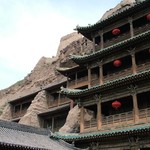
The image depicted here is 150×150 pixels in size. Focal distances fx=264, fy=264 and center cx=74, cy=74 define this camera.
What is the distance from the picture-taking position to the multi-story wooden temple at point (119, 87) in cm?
1725

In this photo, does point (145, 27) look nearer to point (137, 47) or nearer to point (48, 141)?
point (137, 47)

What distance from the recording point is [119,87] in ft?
62.4

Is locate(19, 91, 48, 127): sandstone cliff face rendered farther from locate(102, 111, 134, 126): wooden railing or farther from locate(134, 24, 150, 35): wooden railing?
locate(134, 24, 150, 35): wooden railing

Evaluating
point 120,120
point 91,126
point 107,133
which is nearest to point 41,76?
point 91,126

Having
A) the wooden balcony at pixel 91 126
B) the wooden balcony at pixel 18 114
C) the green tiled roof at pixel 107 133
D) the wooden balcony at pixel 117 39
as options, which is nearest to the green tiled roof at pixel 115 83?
the wooden balcony at pixel 91 126

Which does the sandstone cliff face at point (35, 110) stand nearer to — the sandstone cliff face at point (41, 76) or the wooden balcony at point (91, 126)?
the sandstone cliff face at point (41, 76)

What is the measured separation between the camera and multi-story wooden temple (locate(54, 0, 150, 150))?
56.6 ft

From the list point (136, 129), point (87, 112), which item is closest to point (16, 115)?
point (87, 112)

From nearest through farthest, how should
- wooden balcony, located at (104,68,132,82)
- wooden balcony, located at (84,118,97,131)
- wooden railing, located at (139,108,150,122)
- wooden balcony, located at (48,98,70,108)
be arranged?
wooden railing, located at (139,108,150,122) < wooden balcony, located at (84,118,97,131) < wooden balcony, located at (104,68,132,82) < wooden balcony, located at (48,98,70,108)

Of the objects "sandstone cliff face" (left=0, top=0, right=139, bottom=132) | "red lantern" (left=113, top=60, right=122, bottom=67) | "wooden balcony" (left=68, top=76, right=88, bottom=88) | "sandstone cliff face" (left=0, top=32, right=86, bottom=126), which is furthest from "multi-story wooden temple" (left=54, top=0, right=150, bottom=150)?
"sandstone cliff face" (left=0, top=32, right=86, bottom=126)

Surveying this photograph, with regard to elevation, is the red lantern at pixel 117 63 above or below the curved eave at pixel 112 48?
below

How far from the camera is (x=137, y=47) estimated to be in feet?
65.1

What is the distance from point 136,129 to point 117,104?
3.42 meters

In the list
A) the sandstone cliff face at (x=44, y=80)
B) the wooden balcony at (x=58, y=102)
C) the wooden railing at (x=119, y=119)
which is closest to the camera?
the wooden railing at (x=119, y=119)
